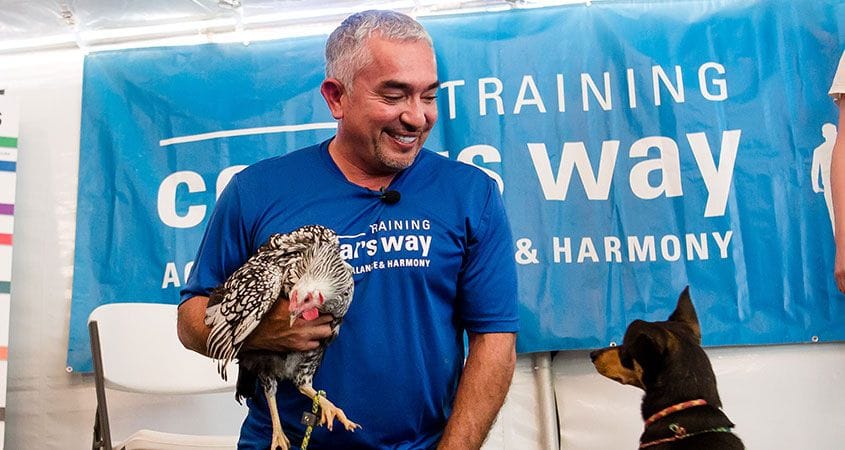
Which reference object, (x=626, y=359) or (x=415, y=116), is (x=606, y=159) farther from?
(x=415, y=116)

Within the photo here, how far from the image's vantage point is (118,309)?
13.3ft

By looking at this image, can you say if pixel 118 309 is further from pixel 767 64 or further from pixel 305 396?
pixel 767 64

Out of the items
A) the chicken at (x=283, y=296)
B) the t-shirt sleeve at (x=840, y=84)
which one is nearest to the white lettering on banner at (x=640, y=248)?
the t-shirt sleeve at (x=840, y=84)

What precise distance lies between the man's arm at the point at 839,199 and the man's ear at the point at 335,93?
5.00ft

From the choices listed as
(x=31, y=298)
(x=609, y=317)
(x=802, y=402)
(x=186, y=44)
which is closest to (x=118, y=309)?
(x=31, y=298)

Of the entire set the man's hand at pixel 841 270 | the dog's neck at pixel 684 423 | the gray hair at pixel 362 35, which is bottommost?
the dog's neck at pixel 684 423

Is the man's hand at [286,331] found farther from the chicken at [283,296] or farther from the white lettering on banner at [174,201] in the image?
the white lettering on banner at [174,201]

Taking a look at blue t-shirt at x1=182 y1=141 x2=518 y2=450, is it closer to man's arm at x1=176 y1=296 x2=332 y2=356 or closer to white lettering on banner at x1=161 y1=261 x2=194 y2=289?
man's arm at x1=176 y1=296 x2=332 y2=356

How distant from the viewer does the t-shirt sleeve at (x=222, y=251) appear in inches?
77.0

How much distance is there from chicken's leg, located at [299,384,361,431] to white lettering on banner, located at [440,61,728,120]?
2.54 m

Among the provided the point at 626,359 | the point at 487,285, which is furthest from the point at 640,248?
the point at 487,285

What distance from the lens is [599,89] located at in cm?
409

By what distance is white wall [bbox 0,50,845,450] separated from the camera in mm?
3891

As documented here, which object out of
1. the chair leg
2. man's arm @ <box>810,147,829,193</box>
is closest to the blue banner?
man's arm @ <box>810,147,829,193</box>
